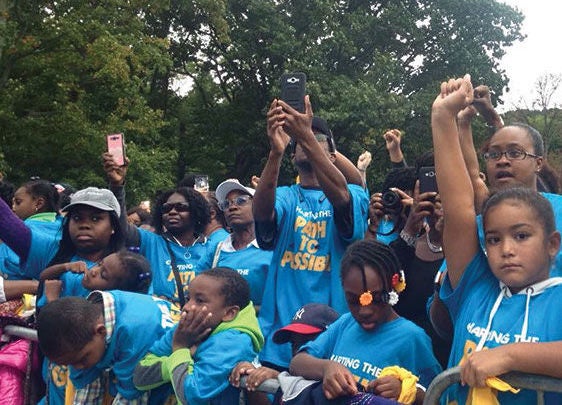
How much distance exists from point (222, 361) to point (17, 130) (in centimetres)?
1461

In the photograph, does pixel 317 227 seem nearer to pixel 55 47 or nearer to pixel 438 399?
pixel 438 399

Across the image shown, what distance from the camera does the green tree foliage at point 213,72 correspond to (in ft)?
54.5

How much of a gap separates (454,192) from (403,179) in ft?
6.77

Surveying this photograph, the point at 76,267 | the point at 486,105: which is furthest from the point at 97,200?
the point at 486,105

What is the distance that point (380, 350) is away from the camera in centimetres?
303

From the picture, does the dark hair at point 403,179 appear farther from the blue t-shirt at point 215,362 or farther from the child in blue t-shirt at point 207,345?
the blue t-shirt at point 215,362

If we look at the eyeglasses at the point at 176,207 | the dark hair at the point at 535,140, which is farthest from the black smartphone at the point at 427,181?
the eyeglasses at the point at 176,207

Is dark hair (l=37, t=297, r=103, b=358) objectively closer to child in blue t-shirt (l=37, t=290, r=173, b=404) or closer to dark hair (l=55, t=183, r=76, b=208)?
child in blue t-shirt (l=37, t=290, r=173, b=404)

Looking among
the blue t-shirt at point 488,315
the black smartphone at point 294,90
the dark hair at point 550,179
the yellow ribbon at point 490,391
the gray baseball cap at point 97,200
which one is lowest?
the yellow ribbon at point 490,391

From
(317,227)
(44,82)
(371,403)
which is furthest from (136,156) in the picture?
(371,403)

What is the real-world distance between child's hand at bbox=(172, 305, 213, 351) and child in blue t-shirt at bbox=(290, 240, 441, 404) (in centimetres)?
53

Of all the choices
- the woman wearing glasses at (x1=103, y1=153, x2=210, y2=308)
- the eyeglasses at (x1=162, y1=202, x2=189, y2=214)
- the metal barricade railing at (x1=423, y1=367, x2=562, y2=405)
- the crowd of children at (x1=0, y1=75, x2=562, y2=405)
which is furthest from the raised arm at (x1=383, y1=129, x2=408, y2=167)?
the metal barricade railing at (x1=423, y1=367, x2=562, y2=405)

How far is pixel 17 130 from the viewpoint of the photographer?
16.5 metres

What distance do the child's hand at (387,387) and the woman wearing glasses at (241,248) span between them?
174cm
